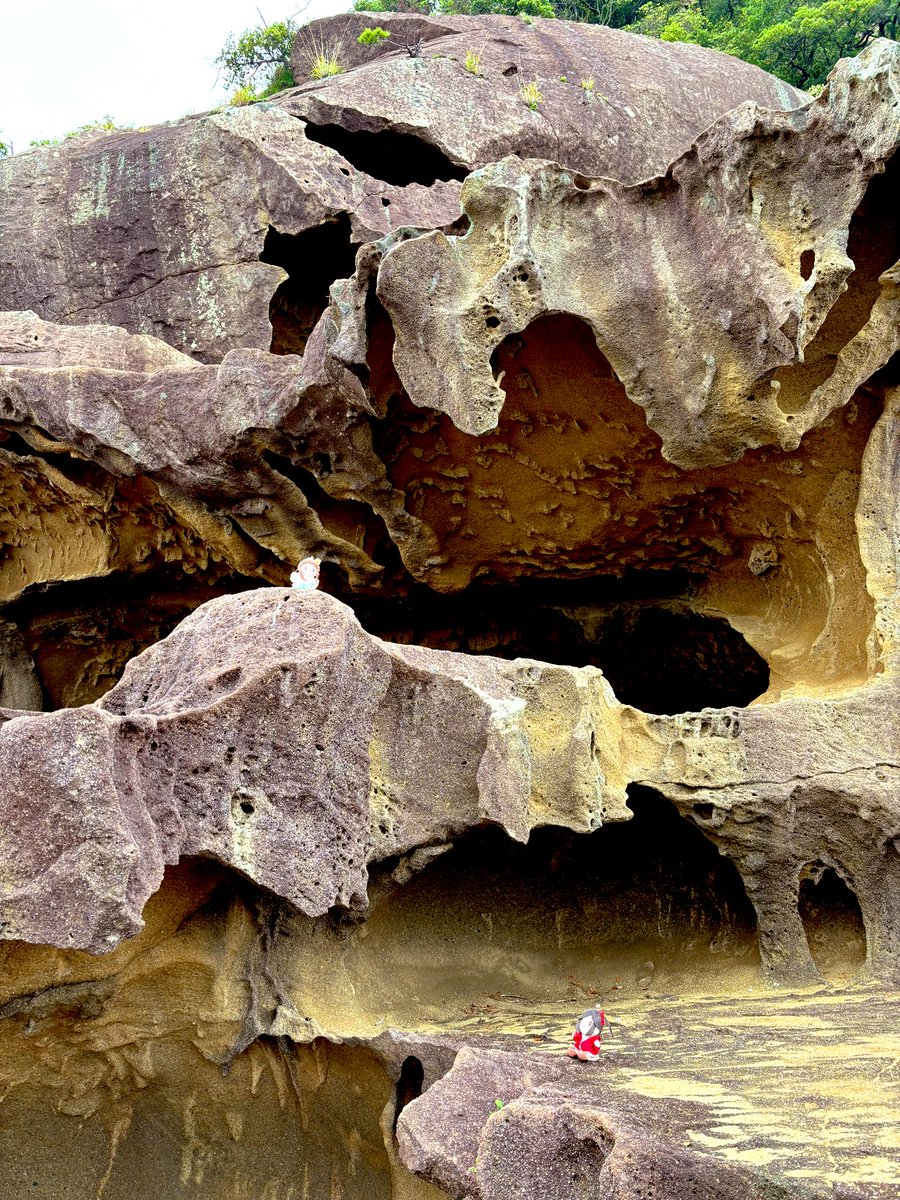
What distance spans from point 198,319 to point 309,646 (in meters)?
4.43

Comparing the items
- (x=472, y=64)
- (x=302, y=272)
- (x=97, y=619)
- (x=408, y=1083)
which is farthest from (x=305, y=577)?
(x=472, y=64)

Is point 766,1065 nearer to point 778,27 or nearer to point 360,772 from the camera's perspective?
point 360,772

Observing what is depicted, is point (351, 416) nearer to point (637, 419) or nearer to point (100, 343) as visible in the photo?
point (637, 419)

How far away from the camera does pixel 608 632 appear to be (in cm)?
770

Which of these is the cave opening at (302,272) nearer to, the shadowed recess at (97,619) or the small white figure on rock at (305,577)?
the shadowed recess at (97,619)

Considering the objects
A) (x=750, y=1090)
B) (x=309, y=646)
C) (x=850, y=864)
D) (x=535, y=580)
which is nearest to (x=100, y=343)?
(x=535, y=580)

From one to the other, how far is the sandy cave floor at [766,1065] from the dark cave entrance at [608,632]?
2.62 metres

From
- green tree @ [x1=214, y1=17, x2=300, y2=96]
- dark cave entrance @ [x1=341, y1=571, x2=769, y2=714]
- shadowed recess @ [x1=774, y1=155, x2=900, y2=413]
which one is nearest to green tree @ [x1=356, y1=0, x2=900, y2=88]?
green tree @ [x1=214, y1=17, x2=300, y2=96]

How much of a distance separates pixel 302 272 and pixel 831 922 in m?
5.44

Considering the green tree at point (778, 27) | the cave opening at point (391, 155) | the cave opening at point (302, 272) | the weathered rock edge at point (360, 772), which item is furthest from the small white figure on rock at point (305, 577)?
the green tree at point (778, 27)

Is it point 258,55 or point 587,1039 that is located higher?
point 258,55

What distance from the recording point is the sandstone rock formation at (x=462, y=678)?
12.6ft

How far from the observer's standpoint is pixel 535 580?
739 centimetres

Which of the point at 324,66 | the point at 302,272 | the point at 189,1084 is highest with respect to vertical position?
the point at 324,66
